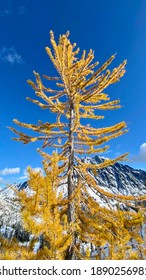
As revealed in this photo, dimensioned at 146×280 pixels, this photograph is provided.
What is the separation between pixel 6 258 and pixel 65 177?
4.50 metres

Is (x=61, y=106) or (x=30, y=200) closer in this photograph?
(x=30, y=200)

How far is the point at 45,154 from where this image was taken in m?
11.6

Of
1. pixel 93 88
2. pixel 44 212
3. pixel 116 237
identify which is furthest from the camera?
pixel 93 88

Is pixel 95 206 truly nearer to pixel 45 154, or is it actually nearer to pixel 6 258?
pixel 45 154

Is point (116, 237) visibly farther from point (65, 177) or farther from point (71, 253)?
point (65, 177)

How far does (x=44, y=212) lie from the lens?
602 cm

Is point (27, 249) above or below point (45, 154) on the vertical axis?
below

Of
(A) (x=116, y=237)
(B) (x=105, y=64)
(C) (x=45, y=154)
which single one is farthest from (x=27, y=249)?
(B) (x=105, y=64)

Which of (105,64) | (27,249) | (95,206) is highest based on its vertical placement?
(105,64)
